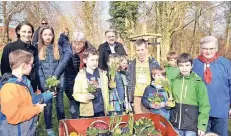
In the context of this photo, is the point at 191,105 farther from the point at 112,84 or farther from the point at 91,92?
the point at 91,92

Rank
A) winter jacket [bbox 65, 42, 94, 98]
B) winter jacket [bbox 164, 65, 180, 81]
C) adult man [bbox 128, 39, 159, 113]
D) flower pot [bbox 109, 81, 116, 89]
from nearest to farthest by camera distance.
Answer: flower pot [bbox 109, 81, 116, 89]
adult man [bbox 128, 39, 159, 113]
winter jacket [bbox 164, 65, 180, 81]
winter jacket [bbox 65, 42, 94, 98]

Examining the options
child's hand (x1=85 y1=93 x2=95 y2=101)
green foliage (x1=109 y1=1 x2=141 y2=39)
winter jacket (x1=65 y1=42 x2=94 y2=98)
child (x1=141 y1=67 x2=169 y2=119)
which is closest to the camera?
child's hand (x1=85 y1=93 x2=95 y2=101)

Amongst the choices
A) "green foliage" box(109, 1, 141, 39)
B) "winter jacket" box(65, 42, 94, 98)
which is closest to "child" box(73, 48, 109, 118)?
"winter jacket" box(65, 42, 94, 98)

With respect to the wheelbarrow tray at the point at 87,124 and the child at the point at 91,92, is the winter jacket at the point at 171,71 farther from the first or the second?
the wheelbarrow tray at the point at 87,124

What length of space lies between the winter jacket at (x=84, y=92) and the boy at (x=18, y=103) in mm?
745

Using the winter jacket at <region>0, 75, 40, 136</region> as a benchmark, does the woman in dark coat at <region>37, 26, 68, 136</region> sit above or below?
above

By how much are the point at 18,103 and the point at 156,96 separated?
1765 mm

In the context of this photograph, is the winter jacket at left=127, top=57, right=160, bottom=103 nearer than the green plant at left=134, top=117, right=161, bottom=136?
No

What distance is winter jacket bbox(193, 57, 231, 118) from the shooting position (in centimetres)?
397

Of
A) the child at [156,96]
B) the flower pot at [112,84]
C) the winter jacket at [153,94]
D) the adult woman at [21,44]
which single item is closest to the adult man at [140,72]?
the child at [156,96]

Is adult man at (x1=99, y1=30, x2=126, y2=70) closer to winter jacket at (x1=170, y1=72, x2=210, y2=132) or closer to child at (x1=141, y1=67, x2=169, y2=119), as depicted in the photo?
child at (x1=141, y1=67, x2=169, y2=119)

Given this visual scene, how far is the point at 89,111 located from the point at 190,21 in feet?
69.0

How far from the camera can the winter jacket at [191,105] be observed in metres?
3.78

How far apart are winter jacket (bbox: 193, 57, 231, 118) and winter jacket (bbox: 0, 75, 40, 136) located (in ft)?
7.19
